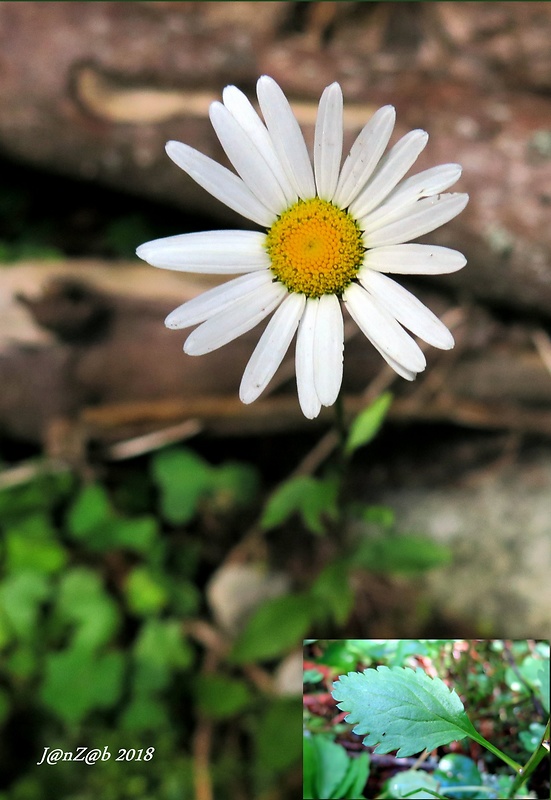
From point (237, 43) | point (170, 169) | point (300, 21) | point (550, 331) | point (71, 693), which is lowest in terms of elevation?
point (71, 693)

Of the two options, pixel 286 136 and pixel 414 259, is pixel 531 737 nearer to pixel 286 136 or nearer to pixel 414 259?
pixel 414 259

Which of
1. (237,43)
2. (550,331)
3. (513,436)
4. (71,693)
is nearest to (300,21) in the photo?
(237,43)

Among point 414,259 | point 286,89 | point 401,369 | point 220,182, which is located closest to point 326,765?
point 401,369

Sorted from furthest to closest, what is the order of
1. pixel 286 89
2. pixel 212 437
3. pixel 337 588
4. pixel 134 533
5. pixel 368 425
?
pixel 212 437 < pixel 286 89 < pixel 134 533 < pixel 337 588 < pixel 368 425

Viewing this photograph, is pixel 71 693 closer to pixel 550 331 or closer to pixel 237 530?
pixel 237 530

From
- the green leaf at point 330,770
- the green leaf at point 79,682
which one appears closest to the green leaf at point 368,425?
the green leaf at point 330,770

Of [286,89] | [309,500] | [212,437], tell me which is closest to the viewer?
[309,500]

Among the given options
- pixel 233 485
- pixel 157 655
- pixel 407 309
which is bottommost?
pixel 157 655

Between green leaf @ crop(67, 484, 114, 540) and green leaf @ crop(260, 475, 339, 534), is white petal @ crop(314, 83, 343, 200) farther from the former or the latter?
green leaf @ crop(67, 484, 114, 540)
